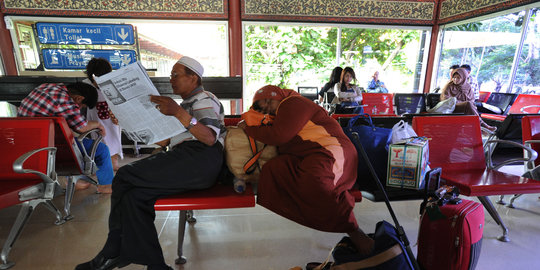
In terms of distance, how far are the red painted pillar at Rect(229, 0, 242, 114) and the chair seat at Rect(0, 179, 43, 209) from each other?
428 cm

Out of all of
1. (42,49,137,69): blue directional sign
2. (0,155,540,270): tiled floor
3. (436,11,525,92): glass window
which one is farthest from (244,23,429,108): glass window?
(0,155,540,270): tiled floor

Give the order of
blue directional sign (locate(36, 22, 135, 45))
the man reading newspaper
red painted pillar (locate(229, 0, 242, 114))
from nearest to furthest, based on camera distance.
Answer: the man reading newspaper < blue directional sign (locate(36, 22, 135, 45)) < red painted pillar (locate(229, 0, 242, 114))

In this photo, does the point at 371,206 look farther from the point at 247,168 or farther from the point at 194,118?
the point at 194,118

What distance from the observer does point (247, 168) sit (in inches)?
57.9

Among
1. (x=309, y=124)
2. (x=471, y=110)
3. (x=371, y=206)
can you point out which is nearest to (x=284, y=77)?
(x=471, y=110)

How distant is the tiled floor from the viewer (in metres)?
1.62

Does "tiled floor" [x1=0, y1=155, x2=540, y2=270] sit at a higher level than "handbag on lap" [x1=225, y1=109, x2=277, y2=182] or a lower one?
lower

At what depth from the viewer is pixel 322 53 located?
6.45m

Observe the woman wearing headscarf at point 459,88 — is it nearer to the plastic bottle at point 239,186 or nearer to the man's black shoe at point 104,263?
the plastic bottle at point 239,186

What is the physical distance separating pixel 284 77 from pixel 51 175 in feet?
18.1

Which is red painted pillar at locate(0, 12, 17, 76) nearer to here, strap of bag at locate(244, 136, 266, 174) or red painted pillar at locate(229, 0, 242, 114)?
red painted pillar at locate(229, 0, 242, 114)

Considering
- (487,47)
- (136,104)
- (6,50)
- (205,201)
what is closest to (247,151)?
(205,201)

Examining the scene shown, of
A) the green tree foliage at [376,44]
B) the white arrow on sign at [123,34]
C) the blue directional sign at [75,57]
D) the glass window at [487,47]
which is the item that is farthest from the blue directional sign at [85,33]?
the glass window at [487,47]

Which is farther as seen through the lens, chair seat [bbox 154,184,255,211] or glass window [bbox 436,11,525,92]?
glass window [bbox 436,11,525,92]
